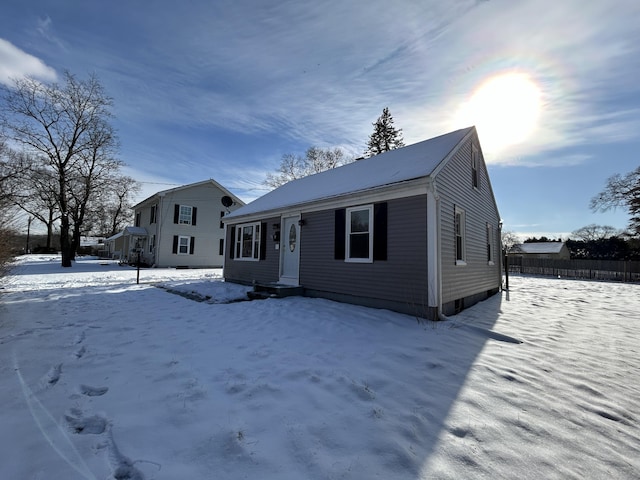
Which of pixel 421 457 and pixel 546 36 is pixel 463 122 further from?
pixel 421 457

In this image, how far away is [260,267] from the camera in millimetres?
10828

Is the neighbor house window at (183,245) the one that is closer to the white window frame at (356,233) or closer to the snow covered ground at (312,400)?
the snow covered ground at (312,400)

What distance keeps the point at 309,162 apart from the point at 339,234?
822 inches

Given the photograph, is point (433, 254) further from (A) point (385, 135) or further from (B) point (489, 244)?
(A) point (385, 135)

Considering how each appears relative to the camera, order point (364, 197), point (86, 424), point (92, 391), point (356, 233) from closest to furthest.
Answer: point (86, 424)
point (92, 391)
point (364, 197)
point (356, 233)

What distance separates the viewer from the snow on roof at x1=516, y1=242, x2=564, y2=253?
131ft

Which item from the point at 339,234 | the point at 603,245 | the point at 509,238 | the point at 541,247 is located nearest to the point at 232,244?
the point at 339,234

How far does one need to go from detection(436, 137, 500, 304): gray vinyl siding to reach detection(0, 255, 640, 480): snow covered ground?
5.99 feet

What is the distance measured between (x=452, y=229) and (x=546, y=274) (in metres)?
21.2

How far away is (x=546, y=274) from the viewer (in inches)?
885

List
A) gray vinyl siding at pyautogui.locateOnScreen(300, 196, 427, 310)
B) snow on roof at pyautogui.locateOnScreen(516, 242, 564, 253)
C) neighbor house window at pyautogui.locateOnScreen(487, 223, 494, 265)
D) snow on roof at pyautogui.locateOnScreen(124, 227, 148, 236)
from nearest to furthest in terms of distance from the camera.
Answer: 1. gray vinyl siding at pyautogui.locateOnScreen(300, 196, 427, 310)
2. neighbor house window at pyautogui.locateOnScreen(487, 223, 494, 265)
3. snow on roof at pyautogui.locateOnScreen(124, 227, 148, 236)
4. snow on roof at pyautogui.locateOnScreen(516, 242, 564, 253)

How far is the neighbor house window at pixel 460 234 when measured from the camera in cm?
779

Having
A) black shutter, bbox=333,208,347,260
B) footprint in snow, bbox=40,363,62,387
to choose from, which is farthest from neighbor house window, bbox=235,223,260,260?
footprint in snow, bbox=40,363,62,387

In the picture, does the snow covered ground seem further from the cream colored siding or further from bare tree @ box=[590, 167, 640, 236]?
bare tree @ box=[590, 167, 640, 236]
